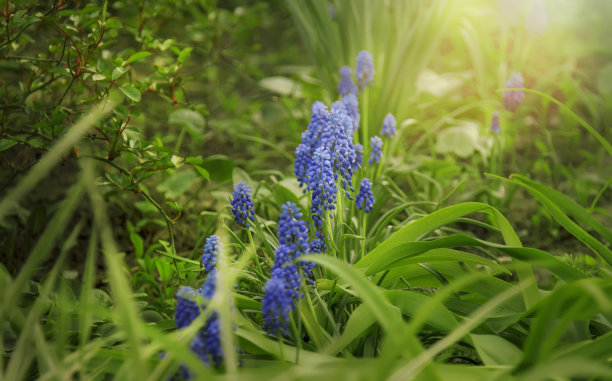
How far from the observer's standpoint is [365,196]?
1.38 metres

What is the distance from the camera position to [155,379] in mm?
980

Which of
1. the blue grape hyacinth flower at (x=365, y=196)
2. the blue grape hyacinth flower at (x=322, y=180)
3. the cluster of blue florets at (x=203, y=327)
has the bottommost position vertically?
the cluster of blue florets at (x=203, y=327)

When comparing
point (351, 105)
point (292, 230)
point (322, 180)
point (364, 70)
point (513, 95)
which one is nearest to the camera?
point (292, 230)

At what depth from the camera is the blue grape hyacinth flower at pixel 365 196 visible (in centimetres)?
137

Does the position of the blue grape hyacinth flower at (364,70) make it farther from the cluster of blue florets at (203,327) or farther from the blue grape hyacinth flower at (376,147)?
the cluster of blue florets at (203,327)

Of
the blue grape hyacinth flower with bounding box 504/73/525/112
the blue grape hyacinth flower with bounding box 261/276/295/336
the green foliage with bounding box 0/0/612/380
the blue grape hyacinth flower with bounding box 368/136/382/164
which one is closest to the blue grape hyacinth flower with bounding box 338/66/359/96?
the green foliage with bounding box 0/0/612/380

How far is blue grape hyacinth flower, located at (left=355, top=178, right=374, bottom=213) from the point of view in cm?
137

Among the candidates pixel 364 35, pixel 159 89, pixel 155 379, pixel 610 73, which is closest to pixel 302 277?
pixel 155 379

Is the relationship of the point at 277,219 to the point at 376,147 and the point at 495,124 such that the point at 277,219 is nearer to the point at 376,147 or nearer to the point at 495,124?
the point at 376,147

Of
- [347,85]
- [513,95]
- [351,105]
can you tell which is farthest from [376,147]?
[513,95]

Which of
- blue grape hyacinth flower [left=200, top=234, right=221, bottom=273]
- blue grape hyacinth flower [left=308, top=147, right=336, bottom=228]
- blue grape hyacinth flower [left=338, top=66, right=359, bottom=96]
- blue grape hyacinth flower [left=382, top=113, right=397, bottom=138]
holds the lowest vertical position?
blue grape hyacinth flower [left=200, top=234, right=221, bottom=273]

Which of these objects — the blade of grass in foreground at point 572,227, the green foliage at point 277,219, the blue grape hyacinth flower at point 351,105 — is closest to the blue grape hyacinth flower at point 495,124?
the green foliage at point 277,219

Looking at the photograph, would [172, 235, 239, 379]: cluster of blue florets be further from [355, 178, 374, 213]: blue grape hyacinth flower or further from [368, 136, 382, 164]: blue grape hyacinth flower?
[368, 136, 382, 164]: blue grape hyacinth flower

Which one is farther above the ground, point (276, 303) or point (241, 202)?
point (241, 202)
